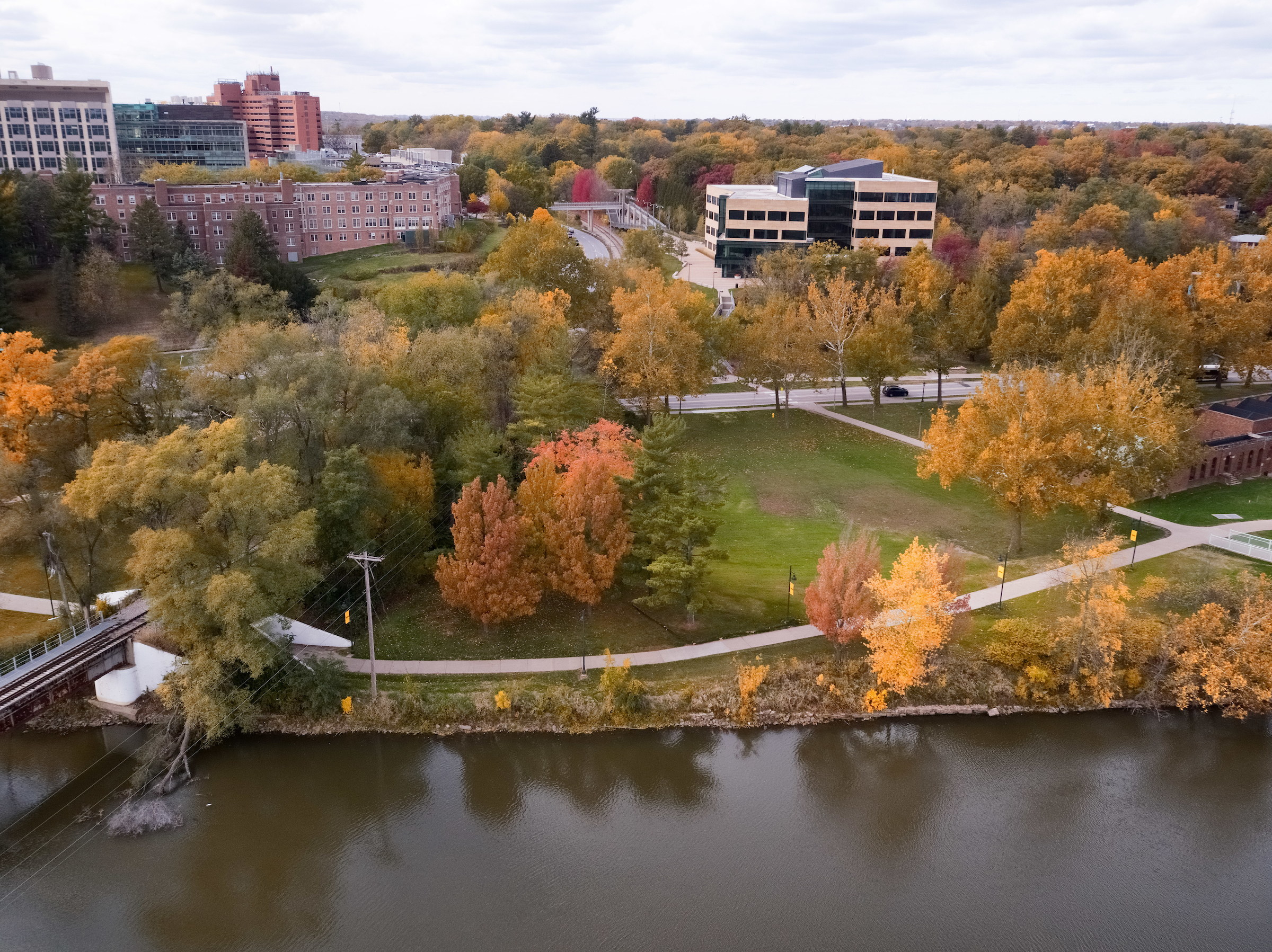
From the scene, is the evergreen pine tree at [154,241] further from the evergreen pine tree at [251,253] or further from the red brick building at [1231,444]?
the red brick building at [1231,444]

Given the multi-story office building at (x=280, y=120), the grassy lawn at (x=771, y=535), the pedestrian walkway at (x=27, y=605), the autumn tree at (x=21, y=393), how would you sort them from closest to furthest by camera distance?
the pedestrian walkway at (x=27, y=605) < the grassy lawn at (x=771, y=535) < the autumn tree at (x=21, y=393) < the multi-story office building at (x=280, y=120)

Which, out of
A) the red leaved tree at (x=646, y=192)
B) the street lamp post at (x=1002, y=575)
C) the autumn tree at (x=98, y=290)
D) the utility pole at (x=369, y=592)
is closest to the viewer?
the utility pole at (x=369, y=592)

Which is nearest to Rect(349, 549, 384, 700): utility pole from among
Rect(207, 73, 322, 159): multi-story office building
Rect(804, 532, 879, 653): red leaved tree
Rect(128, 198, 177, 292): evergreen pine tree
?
Rect(804, 532, 879, 653): red leaved tree

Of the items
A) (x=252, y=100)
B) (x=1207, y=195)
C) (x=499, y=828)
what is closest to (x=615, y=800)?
(x=499, y=828)

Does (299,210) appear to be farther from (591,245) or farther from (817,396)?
(817,396)

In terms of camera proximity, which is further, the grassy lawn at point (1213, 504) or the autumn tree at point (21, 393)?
the grassy lawn at point (1213, 504)

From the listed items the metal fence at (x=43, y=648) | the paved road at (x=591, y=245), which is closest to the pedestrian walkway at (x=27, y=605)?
the metal fence at (x=43, y=648)

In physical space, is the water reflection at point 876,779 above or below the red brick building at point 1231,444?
below
